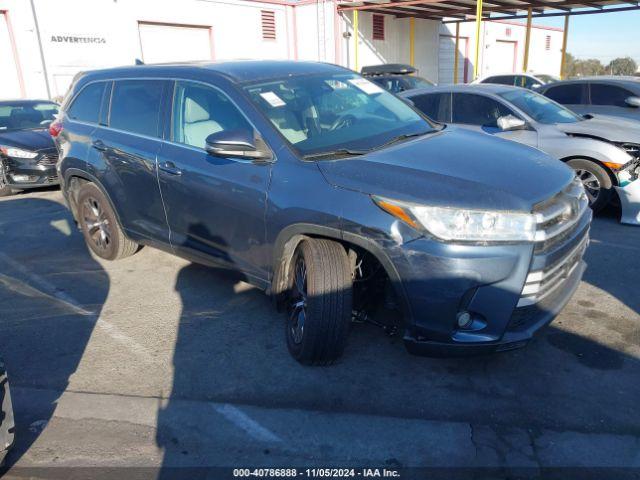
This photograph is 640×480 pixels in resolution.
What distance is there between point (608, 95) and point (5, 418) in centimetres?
999

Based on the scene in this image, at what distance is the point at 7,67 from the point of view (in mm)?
14000

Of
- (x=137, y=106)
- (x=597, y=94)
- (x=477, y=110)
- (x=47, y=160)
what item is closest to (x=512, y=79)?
(x=597, y=94)

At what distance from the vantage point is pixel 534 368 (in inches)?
133

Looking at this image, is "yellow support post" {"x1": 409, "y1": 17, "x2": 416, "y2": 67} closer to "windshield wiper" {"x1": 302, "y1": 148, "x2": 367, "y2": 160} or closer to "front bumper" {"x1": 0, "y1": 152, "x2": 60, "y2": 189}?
"front bumper" {"x1": 0, "y1": 152, "x2": 60, "y2": 189}

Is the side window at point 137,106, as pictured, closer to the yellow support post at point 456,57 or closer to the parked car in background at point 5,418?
the parked car in background at point 5,418

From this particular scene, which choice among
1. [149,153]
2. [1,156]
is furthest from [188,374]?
[1,156]

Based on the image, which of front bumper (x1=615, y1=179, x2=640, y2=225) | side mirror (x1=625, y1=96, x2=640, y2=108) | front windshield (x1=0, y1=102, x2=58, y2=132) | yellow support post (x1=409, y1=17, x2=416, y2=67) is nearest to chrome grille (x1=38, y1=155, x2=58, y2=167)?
front windshield (x1=0, y1=102, x2=58, y2=132)

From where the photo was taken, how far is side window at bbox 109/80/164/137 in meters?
4.37

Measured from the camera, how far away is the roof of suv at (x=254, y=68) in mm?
3930

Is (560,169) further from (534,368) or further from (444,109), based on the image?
(444,109)

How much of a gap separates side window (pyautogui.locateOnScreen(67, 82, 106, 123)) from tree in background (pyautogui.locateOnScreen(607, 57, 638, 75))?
Answer: 45.5m

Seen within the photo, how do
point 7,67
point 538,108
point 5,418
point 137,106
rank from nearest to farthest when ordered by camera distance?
point 5,418 < point 137,106 < point 538,108 < point 7,67

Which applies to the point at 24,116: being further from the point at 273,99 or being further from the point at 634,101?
the point at 634,101

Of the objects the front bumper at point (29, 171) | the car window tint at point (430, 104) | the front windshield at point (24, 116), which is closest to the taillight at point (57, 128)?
the front bumper at point (29, 171)
